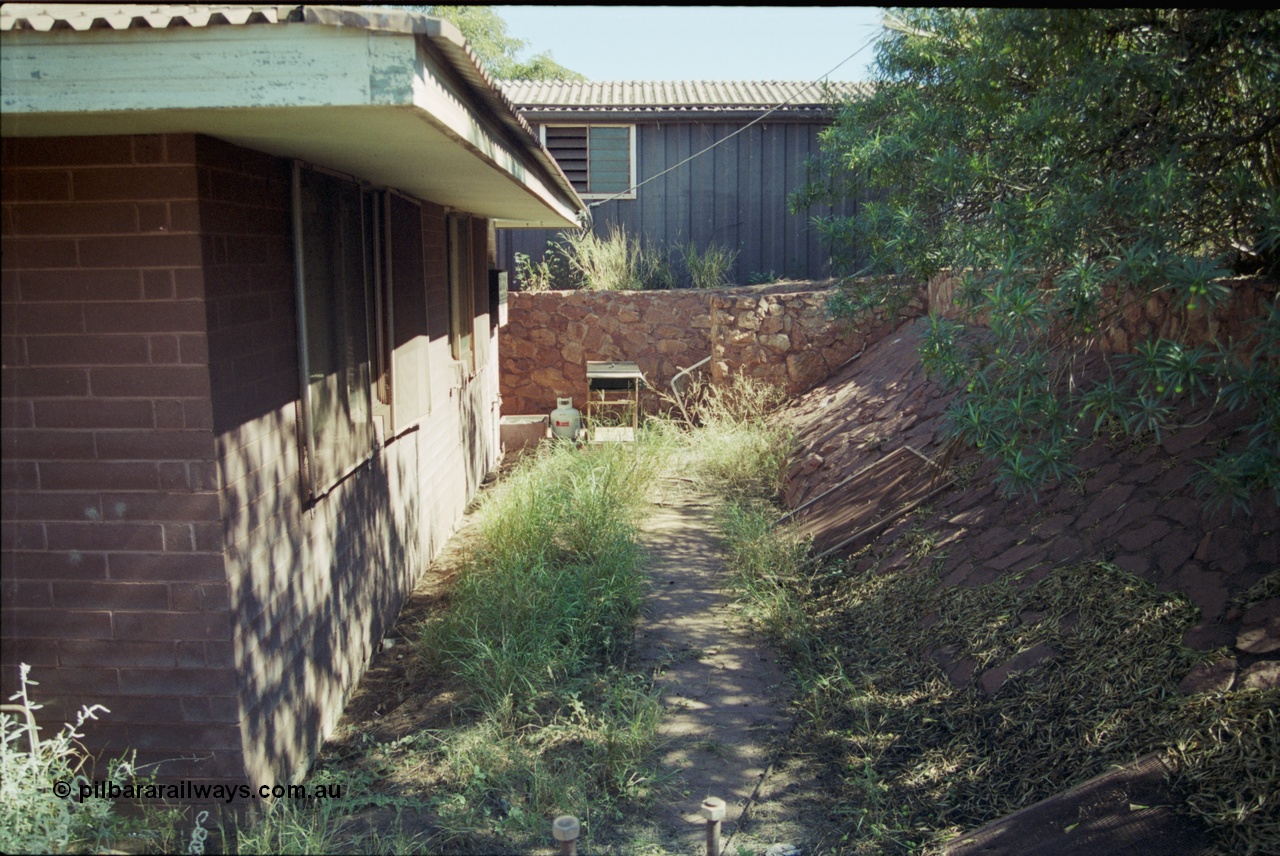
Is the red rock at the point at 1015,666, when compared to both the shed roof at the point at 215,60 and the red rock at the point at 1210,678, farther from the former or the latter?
the shed roof at the point at 215,60

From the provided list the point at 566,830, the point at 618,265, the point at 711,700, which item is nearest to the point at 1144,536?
the point at 711,700

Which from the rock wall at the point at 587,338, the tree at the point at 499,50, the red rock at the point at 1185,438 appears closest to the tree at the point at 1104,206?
the red rock at the point at 1185,438

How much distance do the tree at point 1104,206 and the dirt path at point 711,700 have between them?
165 cm

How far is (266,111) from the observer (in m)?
2.72

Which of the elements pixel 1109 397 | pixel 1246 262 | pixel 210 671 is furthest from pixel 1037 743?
pixel 210 671

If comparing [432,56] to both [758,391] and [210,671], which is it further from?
[758,391]

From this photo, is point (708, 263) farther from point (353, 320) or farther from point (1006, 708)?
point (1006, 708)

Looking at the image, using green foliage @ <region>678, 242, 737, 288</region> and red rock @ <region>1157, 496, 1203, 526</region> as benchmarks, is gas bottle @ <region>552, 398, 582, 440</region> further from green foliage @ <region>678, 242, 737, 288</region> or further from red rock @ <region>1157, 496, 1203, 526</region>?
red rock @ <region>1157, 496, 1203, 526</region>

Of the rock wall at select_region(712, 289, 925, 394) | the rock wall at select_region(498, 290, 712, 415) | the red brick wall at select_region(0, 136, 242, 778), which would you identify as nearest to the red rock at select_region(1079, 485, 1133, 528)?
the red brick wall at select_region(0, 136, 242, 778)

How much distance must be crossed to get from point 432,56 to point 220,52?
528 millimetres

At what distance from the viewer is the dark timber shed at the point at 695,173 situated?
1366cm

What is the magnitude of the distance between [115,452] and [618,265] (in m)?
10.00

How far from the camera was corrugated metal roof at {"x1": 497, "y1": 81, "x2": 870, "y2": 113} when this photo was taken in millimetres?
13516

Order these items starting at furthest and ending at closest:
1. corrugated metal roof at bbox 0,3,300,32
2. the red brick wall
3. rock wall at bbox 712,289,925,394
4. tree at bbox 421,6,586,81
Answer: tree at bbox 421,6,586,81, rock wall at bbox 712,289,925,394, the red brick wall, corrugated metal roof at bbox 0,3,300,32
